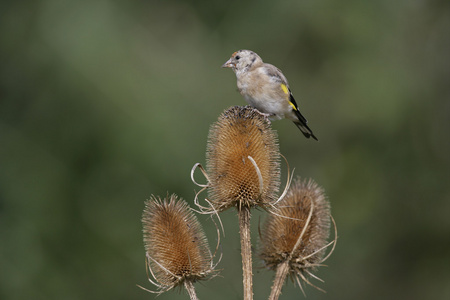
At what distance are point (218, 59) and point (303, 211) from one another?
6867 millimetres

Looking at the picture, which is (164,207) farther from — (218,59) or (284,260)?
(218,59)

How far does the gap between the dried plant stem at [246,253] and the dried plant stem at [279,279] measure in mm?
260

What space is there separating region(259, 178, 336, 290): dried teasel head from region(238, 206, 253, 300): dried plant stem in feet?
0.96

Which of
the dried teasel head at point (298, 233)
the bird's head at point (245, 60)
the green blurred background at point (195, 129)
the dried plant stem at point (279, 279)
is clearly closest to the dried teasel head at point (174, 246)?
the dried plant stem at point (279, 279)

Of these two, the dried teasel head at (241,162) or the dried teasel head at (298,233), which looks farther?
the dried teasel head at (298,233)

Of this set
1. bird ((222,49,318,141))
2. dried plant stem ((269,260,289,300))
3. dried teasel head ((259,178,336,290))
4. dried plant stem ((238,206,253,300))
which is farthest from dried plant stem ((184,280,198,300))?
bird ((222,49,318,141))

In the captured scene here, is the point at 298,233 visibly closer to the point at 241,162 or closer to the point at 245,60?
the point at 241,162

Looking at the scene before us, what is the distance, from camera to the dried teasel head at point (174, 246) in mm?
3715

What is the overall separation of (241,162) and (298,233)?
72 cm

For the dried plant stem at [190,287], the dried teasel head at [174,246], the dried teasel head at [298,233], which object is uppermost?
the dried teasel head at [298,233]

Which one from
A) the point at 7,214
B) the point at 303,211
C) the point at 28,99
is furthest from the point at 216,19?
the point at 303,211

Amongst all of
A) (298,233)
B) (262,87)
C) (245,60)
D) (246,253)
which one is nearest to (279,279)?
(246,253)

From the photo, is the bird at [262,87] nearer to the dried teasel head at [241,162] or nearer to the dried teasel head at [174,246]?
the dried teasel head at [241,162]

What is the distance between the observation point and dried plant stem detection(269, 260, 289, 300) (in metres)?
3.57
